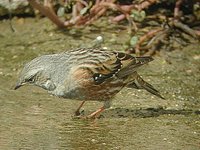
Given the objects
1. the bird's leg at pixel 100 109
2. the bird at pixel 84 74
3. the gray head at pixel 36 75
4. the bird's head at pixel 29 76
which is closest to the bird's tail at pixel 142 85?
the bird at pixel 84 74

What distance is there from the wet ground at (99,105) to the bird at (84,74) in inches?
9.5

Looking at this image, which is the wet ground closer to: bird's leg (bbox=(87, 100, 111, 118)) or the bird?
bird's leg (bbox=(87, 100, 111, 118))

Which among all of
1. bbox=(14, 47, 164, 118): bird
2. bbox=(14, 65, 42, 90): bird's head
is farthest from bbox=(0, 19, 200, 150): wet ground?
bbox=(14, 65, 42, 90): bird's head

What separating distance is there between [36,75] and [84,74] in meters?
0.43

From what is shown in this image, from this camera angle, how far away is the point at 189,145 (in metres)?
5.46

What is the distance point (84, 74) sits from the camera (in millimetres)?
6090

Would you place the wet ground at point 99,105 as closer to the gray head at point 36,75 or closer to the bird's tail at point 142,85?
the bird's tail at point 142,85

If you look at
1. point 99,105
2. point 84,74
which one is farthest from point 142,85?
point 84,74

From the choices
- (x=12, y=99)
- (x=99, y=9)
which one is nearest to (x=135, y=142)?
(x=12, y=99)

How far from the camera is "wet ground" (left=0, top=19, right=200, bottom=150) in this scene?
18.2 ft

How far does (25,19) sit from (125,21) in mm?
1493

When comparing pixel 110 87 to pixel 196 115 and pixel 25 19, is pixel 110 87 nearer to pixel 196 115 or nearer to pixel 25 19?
pixel 196 115

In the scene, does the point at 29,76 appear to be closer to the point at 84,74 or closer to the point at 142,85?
the point at 84,74

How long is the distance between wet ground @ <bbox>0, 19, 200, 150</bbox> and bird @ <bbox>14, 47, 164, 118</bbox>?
0.79 ft
